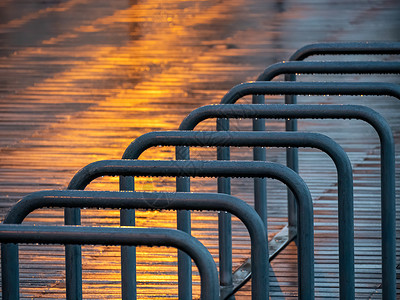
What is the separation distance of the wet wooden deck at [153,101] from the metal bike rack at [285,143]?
968 mm

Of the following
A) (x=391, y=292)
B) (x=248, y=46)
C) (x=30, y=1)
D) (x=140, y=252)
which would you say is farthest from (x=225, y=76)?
(x=30, y=1)

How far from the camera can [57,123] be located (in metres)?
8.21

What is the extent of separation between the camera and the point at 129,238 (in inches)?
92.4

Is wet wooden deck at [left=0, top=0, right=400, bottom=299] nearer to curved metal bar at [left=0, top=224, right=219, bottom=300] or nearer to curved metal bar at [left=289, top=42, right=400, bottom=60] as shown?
curved metal bar at [left=289, top=42, right=400, bottom=60]

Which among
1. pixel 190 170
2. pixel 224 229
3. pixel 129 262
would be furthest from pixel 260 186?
pixel 190 170

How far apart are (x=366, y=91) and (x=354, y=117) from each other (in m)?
0.34

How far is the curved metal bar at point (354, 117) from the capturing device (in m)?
3.78

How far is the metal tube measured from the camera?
8.48 ft

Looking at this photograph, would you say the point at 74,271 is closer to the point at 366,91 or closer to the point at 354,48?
the point at 366,91

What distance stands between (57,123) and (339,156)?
16.4 feet

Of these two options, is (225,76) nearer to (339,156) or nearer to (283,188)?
(283,188)

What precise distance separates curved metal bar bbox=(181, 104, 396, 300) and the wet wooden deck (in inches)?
20.9

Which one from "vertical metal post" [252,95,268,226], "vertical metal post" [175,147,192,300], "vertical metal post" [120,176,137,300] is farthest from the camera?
"vertical metal post" [252,95,268,226]

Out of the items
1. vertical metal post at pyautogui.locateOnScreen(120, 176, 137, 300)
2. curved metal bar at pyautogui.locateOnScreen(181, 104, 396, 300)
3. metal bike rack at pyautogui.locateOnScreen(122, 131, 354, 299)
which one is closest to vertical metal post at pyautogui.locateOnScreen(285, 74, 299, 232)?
curved metal bar at pyautogui.locateOnScreen(181, 104, 396, 300)
